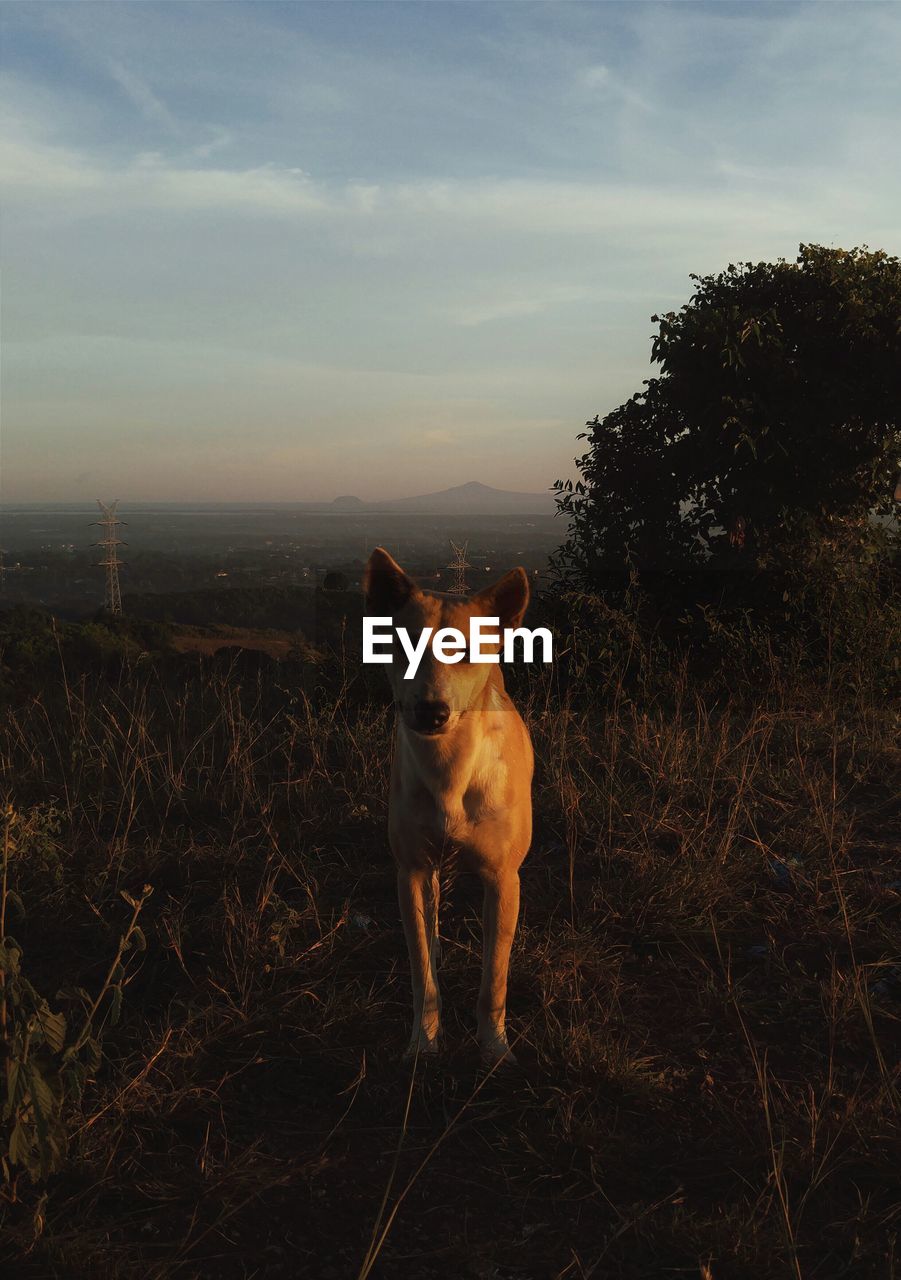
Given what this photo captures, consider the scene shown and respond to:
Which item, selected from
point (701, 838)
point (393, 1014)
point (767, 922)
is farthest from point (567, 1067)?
point (701, 838)

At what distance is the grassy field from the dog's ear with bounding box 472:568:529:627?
1.51m

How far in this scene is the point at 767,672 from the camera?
8375 millimetres

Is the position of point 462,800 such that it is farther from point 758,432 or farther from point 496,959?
point 758,432

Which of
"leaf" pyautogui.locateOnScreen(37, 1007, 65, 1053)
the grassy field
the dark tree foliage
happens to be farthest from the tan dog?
the dark tree foliage

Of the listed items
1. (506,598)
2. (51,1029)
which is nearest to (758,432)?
(506,598)

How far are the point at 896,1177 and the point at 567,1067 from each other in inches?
43.7

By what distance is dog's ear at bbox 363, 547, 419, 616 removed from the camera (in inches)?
127

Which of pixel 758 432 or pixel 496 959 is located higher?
pixel 758 432

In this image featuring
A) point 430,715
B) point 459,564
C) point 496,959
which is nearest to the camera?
point 430,715

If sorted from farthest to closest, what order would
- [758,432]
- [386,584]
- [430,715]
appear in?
[758,432], [386,584], [430,715]

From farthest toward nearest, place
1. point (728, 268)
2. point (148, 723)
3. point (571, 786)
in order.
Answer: point (728, 268), point (148, 723), point (571, 786)

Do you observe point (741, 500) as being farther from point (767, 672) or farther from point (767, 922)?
point (767, 922)

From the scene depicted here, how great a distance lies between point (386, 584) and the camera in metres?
3.28

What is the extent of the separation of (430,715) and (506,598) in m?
0.56
